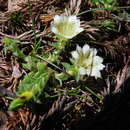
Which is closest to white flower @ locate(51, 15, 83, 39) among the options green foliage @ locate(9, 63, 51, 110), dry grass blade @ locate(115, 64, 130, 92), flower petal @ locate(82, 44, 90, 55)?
flower petal @ locate(82, 44, 90, 55)

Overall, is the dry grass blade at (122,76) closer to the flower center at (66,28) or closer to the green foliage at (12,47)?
the flower center at (66,28)

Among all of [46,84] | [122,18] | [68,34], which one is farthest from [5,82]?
[122,18]

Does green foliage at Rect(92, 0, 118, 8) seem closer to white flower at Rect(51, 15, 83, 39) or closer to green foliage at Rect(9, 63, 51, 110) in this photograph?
white flower at Rect(51, 15, 83, 39)

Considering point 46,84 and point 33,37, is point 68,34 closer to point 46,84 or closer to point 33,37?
point 33,37

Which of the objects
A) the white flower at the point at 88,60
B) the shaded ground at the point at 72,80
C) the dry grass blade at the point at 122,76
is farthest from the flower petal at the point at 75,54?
the dry grass blade at the point at 122,76

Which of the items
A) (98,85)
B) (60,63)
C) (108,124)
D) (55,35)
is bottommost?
(108,124)

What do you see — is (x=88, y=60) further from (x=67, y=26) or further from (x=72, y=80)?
(x=67, y=26)
